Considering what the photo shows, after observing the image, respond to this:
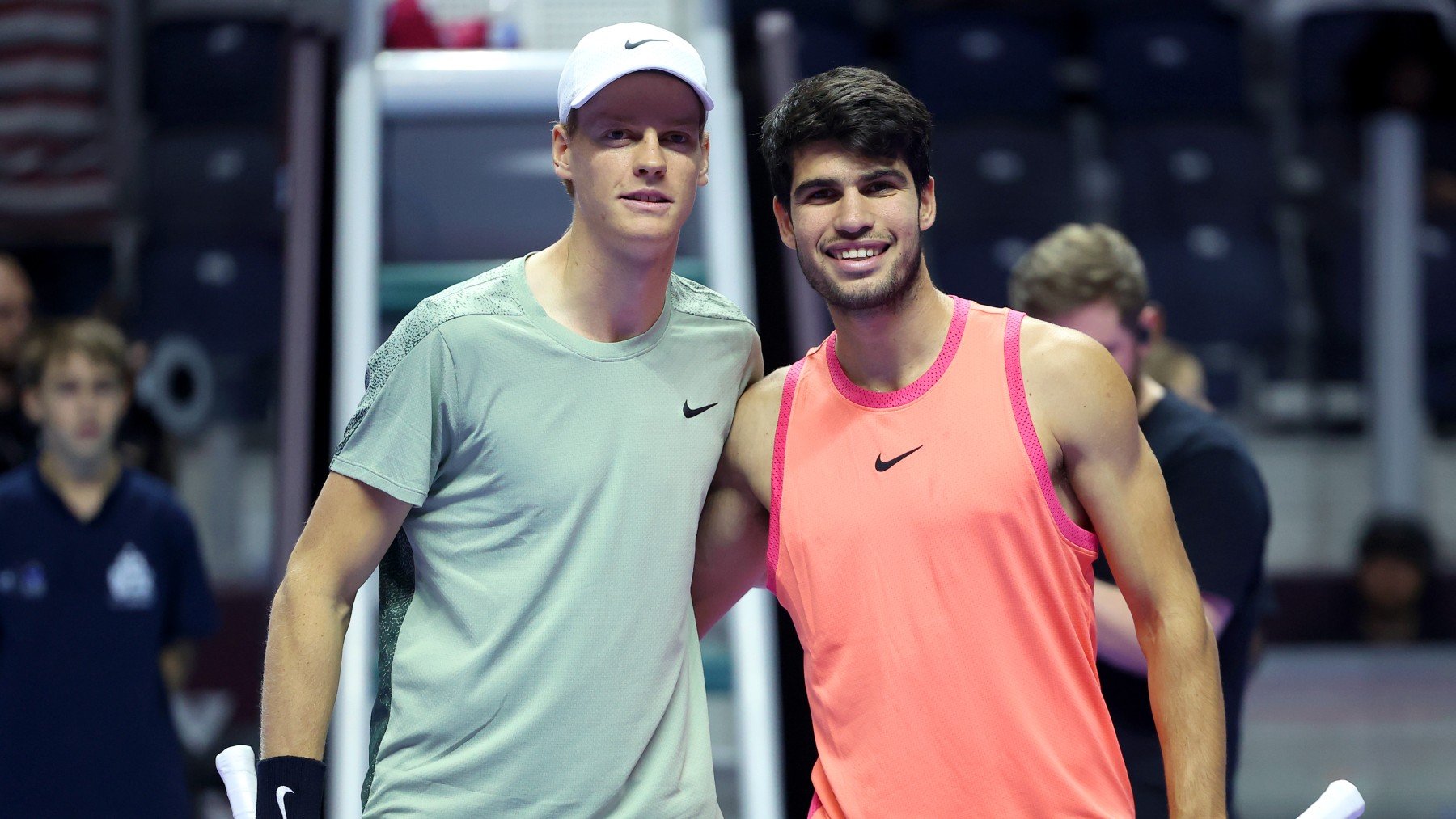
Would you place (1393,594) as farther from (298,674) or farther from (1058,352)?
(298,674)

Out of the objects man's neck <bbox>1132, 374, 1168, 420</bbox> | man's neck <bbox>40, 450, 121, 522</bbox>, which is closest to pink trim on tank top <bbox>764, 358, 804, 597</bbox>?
man's neck <bbox>1132, 374, 1168, 420</bbox>

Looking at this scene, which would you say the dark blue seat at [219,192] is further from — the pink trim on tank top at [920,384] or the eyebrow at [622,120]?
the pink trim on tank top at [920,384]

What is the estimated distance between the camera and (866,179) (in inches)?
89.8

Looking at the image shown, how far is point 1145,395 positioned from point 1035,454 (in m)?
0.90

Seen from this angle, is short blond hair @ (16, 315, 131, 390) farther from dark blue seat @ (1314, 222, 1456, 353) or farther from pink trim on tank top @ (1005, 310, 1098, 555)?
dark blue seat @ (1314, 222, 1456, 353)

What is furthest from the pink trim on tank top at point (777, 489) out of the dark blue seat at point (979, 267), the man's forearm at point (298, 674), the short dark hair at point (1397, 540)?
the short dark hair at point (1397, 540)

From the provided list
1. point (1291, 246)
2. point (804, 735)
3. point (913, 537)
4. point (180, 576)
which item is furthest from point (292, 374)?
point (1291, 246)

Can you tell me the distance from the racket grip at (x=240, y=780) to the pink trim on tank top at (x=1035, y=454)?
3.66 ft

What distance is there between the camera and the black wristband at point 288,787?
2.16 m

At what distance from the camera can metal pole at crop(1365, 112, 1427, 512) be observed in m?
7.59

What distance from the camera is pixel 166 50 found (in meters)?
8.55

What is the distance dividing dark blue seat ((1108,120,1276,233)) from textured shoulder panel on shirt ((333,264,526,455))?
661cm

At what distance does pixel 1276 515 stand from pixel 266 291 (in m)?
5.07

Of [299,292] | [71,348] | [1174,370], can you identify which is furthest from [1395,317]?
[71,348]
